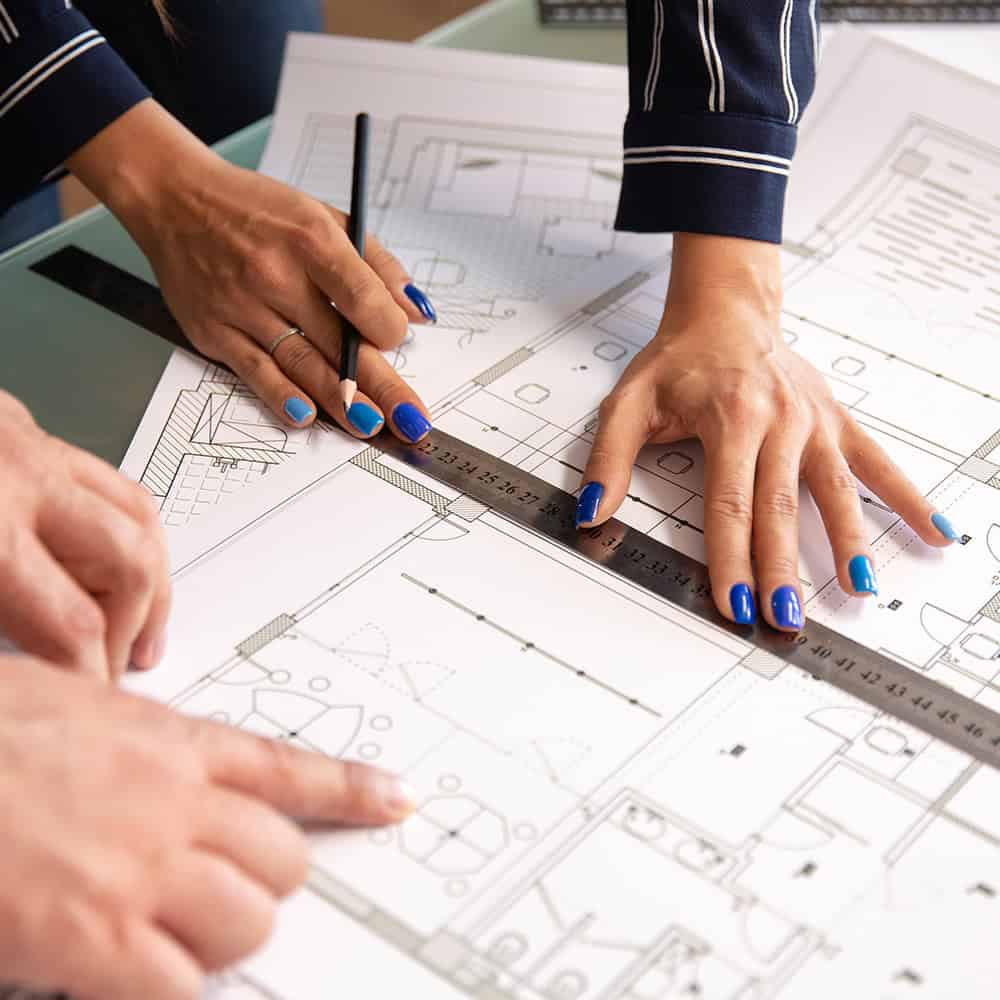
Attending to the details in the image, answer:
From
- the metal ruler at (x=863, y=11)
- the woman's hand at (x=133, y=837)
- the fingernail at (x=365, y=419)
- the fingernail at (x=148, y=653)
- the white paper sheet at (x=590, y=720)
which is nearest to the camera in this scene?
the woman's hand at (x=133, y=837)

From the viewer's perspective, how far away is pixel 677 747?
87 centimetres

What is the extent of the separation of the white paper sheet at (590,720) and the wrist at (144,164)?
35 centimetres

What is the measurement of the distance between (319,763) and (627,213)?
0.74 m

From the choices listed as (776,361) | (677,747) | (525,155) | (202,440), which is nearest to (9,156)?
(202,440)

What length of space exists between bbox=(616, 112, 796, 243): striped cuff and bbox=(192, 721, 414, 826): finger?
69 centimetres

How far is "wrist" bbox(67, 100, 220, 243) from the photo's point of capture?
1.28 m

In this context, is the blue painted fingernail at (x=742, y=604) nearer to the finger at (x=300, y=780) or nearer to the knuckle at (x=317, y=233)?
the finger at (x=300, y=780)

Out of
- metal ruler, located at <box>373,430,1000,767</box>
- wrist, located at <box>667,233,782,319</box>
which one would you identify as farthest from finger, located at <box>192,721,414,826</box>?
wrist, located at <box>667,233,782,319</box>

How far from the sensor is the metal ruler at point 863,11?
1753mm

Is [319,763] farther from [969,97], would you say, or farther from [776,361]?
[969,97]

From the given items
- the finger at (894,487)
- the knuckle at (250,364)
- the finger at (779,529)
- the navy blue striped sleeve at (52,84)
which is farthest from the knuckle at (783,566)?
the navy blue striped sleeve at (52,84)

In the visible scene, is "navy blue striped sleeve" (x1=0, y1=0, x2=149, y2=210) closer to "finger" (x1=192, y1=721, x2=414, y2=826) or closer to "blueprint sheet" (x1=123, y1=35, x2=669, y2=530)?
"blueprint sheet" (x1=123, y1=35, x2=669, y2=530)

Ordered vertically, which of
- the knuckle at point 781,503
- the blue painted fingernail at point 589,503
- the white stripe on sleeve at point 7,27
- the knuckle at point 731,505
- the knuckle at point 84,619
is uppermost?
the white stripe on sleeve at point 7,27

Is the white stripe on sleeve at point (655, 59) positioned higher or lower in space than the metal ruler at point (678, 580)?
higher
